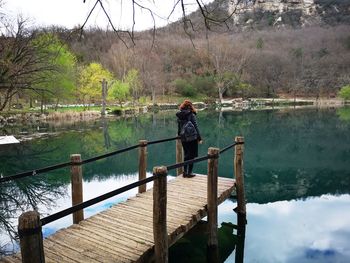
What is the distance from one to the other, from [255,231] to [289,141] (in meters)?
18.4

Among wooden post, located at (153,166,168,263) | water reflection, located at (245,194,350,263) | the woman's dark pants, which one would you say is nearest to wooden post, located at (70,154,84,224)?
wooden post, located at (153,166,168,263)

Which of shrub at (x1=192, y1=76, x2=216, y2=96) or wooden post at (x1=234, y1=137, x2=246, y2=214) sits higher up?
shrub at (x1=192, y1=76, x2=216, y2=96)

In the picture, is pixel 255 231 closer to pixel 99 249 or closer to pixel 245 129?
pixel 99 249

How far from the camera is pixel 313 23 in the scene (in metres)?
139

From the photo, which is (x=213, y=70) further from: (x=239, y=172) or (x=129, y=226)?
(x=129, y=226)

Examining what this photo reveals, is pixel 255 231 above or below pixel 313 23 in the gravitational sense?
below

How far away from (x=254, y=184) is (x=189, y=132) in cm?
693

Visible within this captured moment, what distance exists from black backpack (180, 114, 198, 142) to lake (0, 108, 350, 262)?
2402 mm

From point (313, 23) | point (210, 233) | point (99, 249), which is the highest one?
point (313, 23)

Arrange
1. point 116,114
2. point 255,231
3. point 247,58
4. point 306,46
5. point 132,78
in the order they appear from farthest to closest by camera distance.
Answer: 1. point 306,46
2. point 247,58
3. point 132,78
4. point 116,114
5. point 255,231

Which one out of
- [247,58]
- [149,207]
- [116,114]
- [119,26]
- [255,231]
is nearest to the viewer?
[119,26]

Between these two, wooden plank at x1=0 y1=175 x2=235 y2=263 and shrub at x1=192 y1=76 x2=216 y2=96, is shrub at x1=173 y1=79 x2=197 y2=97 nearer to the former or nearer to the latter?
shrub at x1=192 y1=76 x2=216 y2=96

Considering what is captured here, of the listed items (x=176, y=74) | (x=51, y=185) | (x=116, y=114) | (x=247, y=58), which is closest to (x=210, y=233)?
(x=51, y=185)

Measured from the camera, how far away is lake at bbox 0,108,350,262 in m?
9.19
